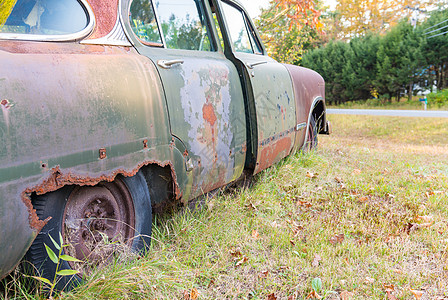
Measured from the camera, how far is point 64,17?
6.86 feet

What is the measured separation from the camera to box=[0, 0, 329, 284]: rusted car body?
1.64 metres

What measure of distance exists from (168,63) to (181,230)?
114cm

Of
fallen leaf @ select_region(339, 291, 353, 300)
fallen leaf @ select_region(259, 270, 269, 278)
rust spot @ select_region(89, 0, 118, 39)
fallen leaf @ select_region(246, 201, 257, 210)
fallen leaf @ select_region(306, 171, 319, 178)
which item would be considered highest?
rust spot @ select_region(89, 0, 118, 39)

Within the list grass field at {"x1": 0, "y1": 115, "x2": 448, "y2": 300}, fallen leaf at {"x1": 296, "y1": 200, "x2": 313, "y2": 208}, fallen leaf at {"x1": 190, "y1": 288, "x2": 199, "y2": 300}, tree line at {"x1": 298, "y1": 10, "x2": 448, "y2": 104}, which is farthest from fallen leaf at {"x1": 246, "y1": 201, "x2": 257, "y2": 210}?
tree line at {"x1": 298, "y1": 10, "x2": 448, "y2": 104}

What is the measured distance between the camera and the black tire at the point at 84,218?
1831 mm

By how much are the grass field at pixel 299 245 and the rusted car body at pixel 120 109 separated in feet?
1.08

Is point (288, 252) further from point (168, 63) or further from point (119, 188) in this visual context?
point (168, 63)

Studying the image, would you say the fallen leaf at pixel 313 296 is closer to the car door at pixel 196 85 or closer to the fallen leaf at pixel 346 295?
the fallen leaf at pixel 346 295

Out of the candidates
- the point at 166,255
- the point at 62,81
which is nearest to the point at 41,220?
the point at 62,81

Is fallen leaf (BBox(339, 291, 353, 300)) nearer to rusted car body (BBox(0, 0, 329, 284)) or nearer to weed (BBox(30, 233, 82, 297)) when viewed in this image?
rusted car body (BBox(0, 0, 329, 284))

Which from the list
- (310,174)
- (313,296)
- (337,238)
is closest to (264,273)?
(313,296)

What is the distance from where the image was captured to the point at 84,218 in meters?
2.06

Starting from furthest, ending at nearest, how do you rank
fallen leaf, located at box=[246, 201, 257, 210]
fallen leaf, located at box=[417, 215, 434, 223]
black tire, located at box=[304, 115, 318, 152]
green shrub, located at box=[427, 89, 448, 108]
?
1. green shrub, located at box=[427, 89, 448, 108]
2. black tire, located at box=[304, 115, 318, 152]
3. fallen leaf, located at box=[246, 201, 257, 210]
4. fallen leaf, located at box=[417, 215, 434, 223]

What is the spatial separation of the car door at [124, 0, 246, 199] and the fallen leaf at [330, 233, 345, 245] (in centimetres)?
88
